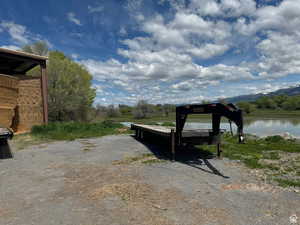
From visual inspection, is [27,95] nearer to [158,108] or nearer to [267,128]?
[267,128]

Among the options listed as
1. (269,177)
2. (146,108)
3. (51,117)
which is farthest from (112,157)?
(146,108)

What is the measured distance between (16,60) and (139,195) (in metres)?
13.1

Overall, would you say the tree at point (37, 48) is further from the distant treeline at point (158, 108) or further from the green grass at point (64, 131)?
the distant treeline at point (158, 108)

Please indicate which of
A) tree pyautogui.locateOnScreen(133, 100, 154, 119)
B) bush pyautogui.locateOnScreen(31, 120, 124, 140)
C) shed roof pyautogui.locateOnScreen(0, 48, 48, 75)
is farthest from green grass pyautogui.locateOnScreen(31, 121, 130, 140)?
tree pyautogui.locateOnScreen(133, 100, 154, 119)

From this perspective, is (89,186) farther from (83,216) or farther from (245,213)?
(245,213)

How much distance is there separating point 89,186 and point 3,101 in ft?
23.8

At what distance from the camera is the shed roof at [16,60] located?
10795 millimetres

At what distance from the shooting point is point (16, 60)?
40.6 ft

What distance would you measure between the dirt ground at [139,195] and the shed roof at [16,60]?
311 inches

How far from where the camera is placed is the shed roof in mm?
10795

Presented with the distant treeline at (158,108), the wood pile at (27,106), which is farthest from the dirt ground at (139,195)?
the distant treeline at (158,108)

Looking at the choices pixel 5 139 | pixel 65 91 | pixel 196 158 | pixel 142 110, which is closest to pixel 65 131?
pixel 5 139

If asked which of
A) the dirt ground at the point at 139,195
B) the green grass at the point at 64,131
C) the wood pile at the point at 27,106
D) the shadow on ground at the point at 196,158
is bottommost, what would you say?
the shadow on ground at the point at 196,158

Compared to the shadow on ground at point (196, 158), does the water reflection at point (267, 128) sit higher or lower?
lower
